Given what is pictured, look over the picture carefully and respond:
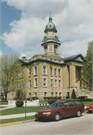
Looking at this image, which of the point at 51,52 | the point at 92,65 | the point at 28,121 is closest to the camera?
the point at 28,121

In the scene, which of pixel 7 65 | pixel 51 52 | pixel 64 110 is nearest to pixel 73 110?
pixel 64 110

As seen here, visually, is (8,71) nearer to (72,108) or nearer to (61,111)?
(72,108)

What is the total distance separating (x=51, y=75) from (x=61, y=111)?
37.6m

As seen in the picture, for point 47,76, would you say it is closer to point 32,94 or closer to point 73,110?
point 32,94

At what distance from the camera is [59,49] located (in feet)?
202

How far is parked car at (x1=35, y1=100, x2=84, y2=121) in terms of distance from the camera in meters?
12.5

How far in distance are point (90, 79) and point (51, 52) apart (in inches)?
1030

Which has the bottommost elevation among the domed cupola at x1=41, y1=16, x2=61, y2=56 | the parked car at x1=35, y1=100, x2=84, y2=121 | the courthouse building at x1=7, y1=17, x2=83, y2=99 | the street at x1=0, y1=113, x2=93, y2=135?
the street at x1=0, y1=113, x2=93, y2=135

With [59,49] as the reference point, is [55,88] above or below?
below

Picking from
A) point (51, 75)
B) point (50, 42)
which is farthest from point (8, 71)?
point (50, 42)

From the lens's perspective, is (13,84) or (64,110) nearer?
(64,110)

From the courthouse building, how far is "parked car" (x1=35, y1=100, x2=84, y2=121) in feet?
107

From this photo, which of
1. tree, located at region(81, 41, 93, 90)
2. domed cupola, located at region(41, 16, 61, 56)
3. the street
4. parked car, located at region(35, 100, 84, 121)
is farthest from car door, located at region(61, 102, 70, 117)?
domed cupola, located at region(41, 16, 61, 56)

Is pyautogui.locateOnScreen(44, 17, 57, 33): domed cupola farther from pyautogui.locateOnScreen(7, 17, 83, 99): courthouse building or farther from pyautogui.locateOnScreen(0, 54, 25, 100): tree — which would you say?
pyautogui.locateOnScreen(0, 54, 25, 100): tree
